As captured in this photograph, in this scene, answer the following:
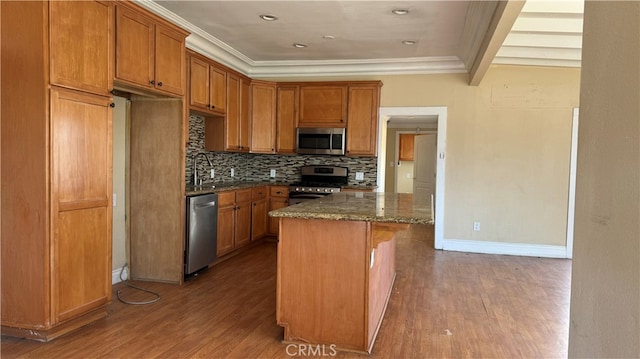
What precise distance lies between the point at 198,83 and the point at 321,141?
6.43 ft

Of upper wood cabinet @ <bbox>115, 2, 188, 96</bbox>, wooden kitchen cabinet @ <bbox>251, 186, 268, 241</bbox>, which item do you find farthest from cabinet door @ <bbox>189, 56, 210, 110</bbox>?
wooden kitchen cabinet @ <bbox>251, 186, 268, 241</bbox>

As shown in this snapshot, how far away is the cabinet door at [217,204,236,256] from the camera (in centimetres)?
449

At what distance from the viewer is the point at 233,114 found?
5.21 meters

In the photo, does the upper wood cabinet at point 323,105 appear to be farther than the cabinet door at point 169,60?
Yes

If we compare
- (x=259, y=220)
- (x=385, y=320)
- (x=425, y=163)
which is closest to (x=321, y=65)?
(x=259, y=220)

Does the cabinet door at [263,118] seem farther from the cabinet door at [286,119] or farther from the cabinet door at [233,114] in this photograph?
the cabinet door at [233,114]

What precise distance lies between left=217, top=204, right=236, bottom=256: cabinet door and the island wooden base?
2.04 metres

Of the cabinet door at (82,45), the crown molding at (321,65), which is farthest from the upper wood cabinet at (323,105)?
A: the cabinet door at (82,45)

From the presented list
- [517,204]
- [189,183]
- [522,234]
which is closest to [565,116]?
[517,204]

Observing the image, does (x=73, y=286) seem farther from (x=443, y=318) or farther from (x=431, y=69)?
(x=431, y=69)

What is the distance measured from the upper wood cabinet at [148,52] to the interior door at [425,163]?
5.27 meters

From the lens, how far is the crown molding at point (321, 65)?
5098 millimetres

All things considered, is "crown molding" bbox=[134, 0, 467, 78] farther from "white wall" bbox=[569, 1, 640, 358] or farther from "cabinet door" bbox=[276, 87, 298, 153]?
"white wall" bbox=[569, 1, 640, 358]

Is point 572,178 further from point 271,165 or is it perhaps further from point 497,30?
point 271,165
